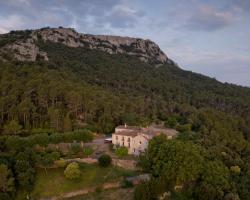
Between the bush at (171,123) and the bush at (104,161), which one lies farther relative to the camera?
the bush at (171,123)

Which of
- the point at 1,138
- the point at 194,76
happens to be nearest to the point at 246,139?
the point at 1,138

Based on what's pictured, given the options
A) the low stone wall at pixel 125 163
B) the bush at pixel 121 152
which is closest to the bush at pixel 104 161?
the low stone wall at pixel 125 163

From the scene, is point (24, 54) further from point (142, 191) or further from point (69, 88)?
point (142, 191)

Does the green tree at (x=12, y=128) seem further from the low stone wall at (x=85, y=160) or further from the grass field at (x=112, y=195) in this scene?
the grass field at (x=112, y=195)

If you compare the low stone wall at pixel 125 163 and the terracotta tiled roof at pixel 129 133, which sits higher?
the terracotta tiled roof at pixel 129 133

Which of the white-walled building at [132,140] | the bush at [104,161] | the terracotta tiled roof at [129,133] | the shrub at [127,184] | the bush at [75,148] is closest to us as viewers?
the shrub at [127,184]

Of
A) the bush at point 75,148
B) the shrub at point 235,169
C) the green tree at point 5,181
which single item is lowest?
the shrub at point 235,169

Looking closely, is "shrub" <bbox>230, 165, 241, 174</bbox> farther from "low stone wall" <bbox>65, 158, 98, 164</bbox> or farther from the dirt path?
"low stone wall" <bbox>65, 158, 98, 164</bbox>
